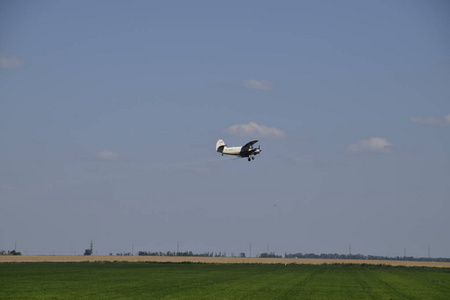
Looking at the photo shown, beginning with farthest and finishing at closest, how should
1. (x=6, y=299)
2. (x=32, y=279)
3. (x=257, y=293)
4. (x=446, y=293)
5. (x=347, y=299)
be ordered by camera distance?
(x=32, y=279)
(x=446, y=293)
(x=257, y=293)
(x=347, y=299)
(x=6, y=299)

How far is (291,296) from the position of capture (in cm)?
5100

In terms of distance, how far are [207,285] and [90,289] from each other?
493 inches

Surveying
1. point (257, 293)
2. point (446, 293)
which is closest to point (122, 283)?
point (257, 293)

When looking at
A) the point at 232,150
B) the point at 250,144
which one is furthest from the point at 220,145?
the point at 250,144

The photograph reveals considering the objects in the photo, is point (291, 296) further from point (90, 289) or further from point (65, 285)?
point (65, 285)

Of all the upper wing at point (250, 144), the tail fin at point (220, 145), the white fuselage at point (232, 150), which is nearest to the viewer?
the upper wing at point (250, 144)

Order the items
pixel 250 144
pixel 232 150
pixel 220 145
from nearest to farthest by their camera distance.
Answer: pixel 250 144 < pixel 232 150 < pixel 220 145

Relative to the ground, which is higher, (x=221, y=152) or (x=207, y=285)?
(x=221, y=152)

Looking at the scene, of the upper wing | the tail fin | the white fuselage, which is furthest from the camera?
the tail fin

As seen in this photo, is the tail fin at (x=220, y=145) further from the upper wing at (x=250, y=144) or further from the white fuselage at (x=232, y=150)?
the upper wing at (x=250, y=144)

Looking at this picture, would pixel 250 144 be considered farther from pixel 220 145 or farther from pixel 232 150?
pixel 220 145

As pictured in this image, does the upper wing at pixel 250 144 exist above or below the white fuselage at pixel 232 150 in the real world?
above

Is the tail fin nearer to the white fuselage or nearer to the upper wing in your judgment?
the white fuselage

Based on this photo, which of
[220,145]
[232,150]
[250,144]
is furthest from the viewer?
[220,145]
